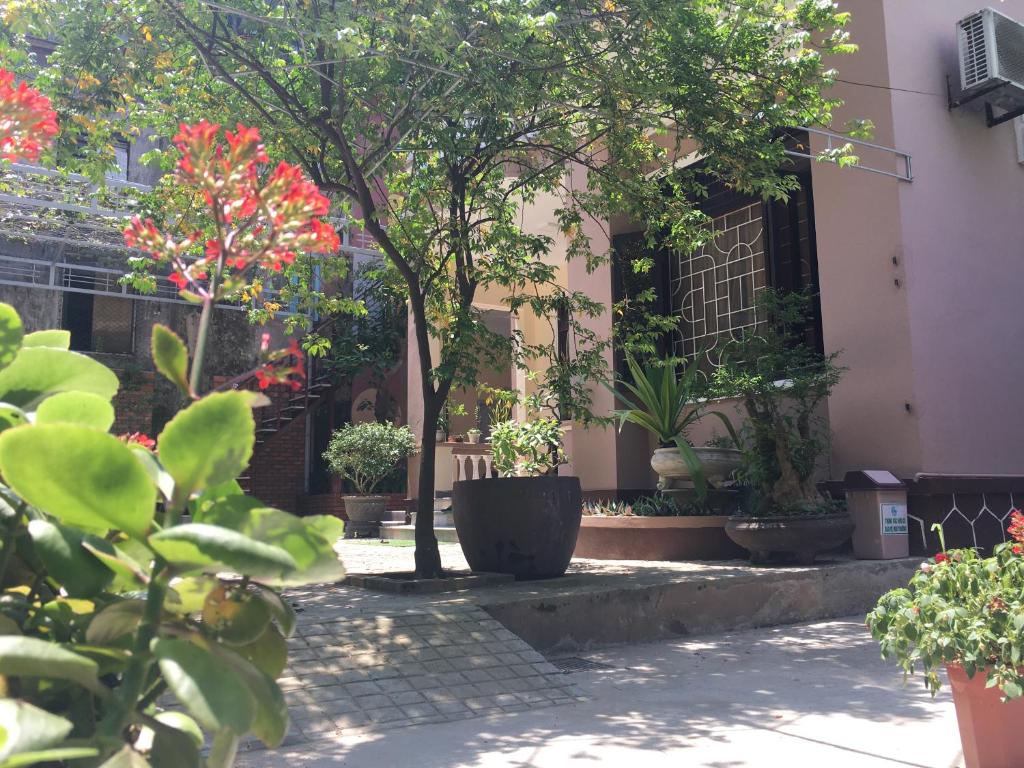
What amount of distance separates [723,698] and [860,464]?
380cm

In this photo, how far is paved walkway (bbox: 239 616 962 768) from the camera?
3119 mm

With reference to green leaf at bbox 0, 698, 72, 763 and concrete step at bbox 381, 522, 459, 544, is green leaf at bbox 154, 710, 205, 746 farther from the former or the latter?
concrete step at bbox 381, 522, 459, 544

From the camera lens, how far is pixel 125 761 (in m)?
0.56

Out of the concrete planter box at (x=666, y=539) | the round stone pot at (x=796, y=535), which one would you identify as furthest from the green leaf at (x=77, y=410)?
the concrete planter box at (x=666, y=539)

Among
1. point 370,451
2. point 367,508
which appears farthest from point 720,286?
point 367,508

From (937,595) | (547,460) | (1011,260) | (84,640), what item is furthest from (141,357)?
(84,640)

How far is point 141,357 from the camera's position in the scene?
48.1 feet

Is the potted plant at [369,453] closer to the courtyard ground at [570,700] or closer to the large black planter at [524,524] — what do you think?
the large black planter at [524,524]

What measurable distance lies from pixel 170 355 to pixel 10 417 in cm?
14

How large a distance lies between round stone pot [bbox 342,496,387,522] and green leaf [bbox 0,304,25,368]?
12666mm

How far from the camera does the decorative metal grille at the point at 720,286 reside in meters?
9.05

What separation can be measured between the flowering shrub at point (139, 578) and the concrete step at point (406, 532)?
404 inches

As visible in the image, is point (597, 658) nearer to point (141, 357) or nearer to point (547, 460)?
point (547, 460)

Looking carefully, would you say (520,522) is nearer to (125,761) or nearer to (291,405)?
(125,761)
